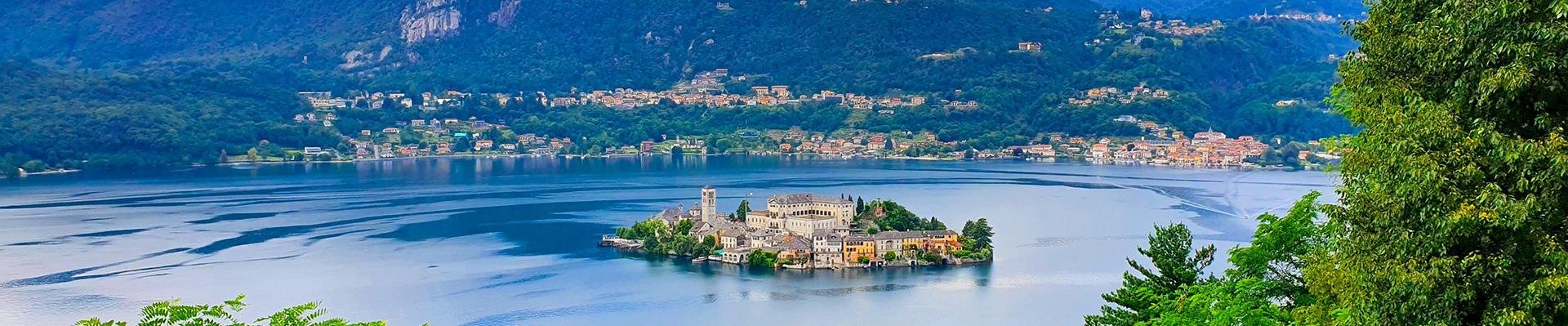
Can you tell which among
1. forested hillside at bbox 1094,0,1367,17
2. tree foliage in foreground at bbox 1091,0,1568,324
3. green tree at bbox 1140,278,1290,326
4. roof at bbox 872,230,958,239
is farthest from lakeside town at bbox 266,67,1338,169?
tree foliage in foreground at bbox 1091,0,1568,324

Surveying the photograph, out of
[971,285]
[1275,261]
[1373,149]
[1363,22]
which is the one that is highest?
[1363,22]

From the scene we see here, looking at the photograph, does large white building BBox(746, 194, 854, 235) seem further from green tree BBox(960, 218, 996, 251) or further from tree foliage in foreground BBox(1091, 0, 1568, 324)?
tree foliage in foreground BBox(1091, 0, 1568, 324)

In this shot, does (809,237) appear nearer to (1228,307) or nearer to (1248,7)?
(1228,307)

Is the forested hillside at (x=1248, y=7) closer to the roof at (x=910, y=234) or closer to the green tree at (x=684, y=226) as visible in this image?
the green tree at (x=684, y=226)

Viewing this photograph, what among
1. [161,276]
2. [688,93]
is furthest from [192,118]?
[161,276]

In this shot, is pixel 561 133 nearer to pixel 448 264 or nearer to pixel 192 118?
pixel 192 118
